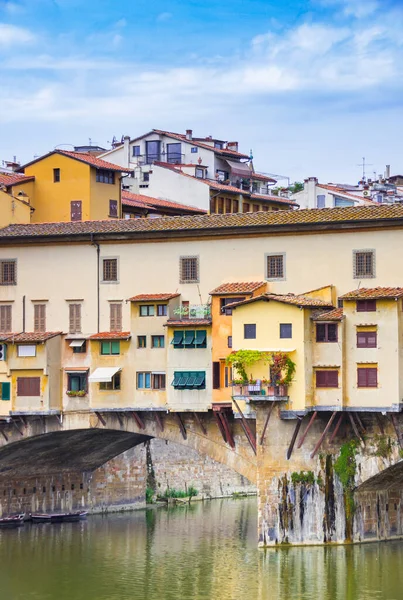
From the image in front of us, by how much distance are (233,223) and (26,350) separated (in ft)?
29.6

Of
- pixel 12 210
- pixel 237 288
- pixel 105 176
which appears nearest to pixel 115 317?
pixel 237 288

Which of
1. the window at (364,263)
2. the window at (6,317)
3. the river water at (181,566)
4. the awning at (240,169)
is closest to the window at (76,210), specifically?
the window at (6,317)

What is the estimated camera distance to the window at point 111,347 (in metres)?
57.0

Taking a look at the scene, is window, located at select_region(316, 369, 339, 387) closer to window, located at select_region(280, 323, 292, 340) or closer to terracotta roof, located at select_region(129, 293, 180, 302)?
window, located at select_region(280, 323, 292, 340)

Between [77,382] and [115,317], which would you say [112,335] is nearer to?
[115,317]

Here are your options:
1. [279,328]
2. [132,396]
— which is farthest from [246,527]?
[279,328]

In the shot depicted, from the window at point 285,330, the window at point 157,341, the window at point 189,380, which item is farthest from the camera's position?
the window at point 157,341

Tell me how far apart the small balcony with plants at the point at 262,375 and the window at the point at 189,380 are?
240 centimetres

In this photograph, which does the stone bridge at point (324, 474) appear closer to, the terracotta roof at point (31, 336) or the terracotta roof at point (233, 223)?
the terracotta roof at point (233, 223)

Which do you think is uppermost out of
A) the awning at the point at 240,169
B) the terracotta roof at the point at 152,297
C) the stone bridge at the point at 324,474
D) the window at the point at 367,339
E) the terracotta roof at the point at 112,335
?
the awning at the point at 240,169

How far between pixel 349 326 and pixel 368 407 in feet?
8.81

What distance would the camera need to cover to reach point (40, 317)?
2314 inches

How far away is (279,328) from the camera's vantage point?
52.6 meters

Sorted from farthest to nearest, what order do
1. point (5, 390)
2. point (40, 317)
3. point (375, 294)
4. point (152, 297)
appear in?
1. point (40, 317)
2. point (5, 390)
3. point (152, 297)
4. point (375, 294)
